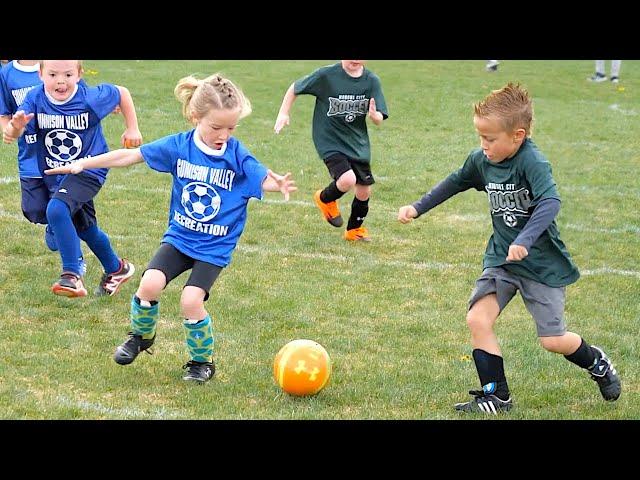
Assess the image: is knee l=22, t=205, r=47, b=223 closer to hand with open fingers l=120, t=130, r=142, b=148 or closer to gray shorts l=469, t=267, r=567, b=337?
hand with open fingers l=120, t=130, r=142, b=148

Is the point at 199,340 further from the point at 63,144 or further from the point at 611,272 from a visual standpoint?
the point at 611,272

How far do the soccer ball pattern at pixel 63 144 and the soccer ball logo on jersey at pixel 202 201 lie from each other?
1.94 meters

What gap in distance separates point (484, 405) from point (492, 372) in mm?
198

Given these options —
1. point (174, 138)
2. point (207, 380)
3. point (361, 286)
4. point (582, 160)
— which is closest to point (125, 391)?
point (207, 380)

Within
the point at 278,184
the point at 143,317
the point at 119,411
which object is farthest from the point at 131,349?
the point at 278,184

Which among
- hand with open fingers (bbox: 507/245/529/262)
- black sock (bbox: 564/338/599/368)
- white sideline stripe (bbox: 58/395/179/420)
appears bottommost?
white sideline stripe (bbox: 58/395/179/420)

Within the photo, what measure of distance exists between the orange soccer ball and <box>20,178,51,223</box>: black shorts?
2907 millimetres

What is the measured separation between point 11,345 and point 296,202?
533cm

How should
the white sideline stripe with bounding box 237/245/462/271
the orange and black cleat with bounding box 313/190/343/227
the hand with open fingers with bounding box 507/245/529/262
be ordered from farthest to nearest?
the orange and black cleat with bounding box 313/190/343/227, the white sideline stripe with bounding box 237/245/462/271, the hand with open fingers with bounding box 507/245/529/262

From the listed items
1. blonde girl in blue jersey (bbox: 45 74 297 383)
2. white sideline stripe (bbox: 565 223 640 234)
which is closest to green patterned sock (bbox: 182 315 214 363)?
blonde girl in blue jersey (bbox: 45 74 297 383)

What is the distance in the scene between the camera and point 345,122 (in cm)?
972

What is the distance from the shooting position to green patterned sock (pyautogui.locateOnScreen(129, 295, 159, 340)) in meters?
5.76

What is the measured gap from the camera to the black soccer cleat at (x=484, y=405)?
5328mm

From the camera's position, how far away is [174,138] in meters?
5.86
